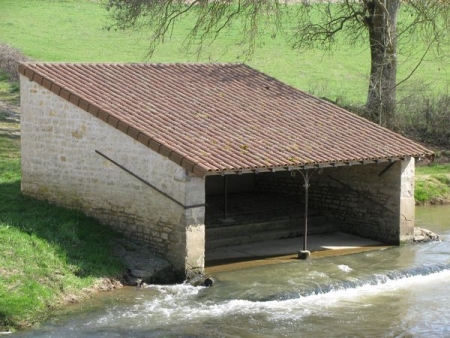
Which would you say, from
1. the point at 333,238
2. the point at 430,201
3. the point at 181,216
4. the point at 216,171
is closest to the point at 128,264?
the point at 181,216

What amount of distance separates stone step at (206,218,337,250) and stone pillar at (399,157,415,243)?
5.69 ft

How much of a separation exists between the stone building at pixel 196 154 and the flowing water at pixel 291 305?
3.85 ft

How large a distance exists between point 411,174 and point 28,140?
757 centimetres

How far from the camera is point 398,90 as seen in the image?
27.9m

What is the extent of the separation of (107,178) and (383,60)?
37.9ft

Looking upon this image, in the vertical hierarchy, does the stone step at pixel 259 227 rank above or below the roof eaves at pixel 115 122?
below

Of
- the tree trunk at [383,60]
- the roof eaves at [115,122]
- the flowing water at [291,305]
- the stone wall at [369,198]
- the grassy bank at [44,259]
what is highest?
the tree trunk at [383,60]

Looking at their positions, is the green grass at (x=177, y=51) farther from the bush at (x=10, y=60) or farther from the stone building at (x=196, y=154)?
the stone building at (x=196, y=154)

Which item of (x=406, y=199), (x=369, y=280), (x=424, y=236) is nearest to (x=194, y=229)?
(x=369, y=280)

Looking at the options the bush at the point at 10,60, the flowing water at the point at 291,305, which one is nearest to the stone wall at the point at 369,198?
the flowing water at the point at 291,305

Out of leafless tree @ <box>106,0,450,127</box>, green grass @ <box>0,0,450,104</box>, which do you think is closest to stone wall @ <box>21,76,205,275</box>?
leafless tree @ <box>106,0,450,127</box>

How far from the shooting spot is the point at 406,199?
18.3m

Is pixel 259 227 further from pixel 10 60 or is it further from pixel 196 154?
pixel 10 60

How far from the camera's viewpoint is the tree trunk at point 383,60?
2520 centimetres
